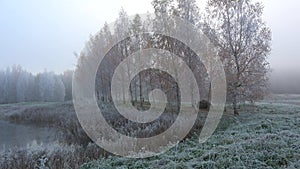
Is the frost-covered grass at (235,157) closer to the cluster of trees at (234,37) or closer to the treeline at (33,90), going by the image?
the cluster of trees at (234,37)

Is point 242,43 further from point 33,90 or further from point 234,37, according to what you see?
point 33,90

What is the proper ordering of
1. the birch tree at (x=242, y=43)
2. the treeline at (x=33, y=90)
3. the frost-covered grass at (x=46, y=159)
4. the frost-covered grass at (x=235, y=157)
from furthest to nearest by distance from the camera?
the treeline at (x=33, y=90), the birch tree at (x=242, y=43), the frost-covered grass at (x=46, y=159), the frost-covered grass at (x=235, y=157)

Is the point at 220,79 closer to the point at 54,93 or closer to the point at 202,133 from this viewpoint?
the point at 202,133

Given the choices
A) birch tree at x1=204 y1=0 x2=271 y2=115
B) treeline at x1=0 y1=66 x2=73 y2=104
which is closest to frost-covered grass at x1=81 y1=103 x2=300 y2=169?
birch tree at x1=204 y1=0 x2=271 y2=115

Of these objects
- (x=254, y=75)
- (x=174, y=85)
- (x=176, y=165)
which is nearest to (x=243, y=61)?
(x=254, y=75)

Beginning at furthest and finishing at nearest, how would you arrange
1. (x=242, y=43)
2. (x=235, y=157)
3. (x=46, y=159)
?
(x=242, y=43) < (x=46, y=159) < (x=235, y=157)

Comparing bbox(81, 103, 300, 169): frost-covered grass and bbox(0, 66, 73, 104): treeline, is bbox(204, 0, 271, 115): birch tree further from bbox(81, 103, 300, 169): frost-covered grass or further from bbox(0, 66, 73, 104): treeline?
bbox(0, 66, 73, 104): treeline

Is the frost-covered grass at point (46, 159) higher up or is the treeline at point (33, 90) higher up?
the treeline at point (33, 90)

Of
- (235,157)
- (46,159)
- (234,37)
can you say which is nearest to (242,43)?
(234,37)

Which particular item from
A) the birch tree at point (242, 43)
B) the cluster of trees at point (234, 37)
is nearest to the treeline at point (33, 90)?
the cluster of trees at point (234, 37)

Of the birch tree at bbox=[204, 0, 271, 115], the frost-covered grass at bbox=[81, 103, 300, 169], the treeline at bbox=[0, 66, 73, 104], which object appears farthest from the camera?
the treeline at bbox=[0, 66, 73, 104]

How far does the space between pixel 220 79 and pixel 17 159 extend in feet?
36.7

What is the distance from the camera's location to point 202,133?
10.1 m

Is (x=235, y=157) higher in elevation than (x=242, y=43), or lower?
lower
